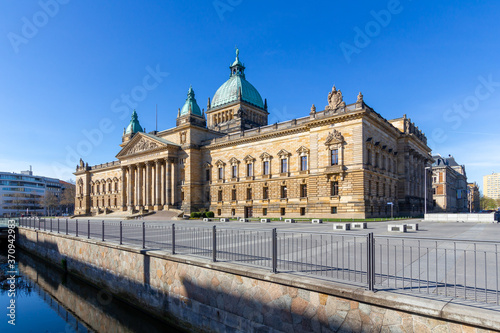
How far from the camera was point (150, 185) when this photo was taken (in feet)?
221

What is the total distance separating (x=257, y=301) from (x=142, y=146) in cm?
6360

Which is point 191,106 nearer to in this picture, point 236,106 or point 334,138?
point 236,106

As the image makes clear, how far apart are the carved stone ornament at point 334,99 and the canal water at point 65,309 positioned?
3661 cm

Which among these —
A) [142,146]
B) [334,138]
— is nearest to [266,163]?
[334,138]

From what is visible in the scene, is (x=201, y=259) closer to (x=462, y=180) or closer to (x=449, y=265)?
(x=449, y=265)

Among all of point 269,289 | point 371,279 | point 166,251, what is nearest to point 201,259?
point 166,251

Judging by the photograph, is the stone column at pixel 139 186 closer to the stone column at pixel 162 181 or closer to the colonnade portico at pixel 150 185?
the colonnade portico at pixel 150 185

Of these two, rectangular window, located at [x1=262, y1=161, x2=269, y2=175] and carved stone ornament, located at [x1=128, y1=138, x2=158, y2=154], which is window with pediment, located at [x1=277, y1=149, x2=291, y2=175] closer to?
rectangular window, located at [x1=262, y1=161, x2=269, y2=175]

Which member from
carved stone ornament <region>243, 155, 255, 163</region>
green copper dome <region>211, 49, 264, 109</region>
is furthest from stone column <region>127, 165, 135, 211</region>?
carved stone ornament <region>243, 155, 255, 163</region>

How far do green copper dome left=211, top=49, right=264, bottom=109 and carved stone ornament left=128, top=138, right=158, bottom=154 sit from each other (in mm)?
20215

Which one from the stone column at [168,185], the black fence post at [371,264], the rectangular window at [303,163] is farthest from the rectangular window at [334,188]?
the black fence post at [371,264]

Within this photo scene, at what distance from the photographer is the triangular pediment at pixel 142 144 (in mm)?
62750

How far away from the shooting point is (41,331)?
1287 cm

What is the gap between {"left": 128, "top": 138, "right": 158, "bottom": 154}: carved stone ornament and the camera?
212 ft
